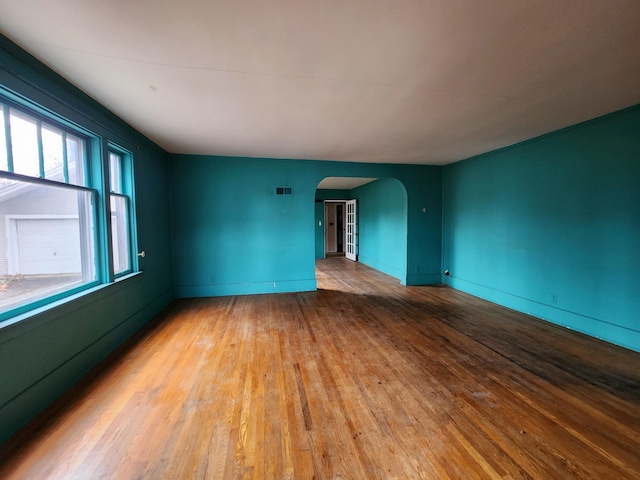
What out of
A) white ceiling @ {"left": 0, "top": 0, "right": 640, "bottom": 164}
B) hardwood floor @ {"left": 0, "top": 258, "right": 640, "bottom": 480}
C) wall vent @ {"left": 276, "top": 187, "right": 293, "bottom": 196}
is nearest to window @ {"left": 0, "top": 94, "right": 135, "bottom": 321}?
white ceiling @ {"left": 0, "top": 0, "right": 640, "bottom": 164}

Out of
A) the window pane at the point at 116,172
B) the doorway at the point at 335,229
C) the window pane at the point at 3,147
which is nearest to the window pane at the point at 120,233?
the window pane at the point at 116,172

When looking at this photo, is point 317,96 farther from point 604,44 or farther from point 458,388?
point 458,388

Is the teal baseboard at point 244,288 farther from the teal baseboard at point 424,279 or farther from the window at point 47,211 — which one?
the teal baseboard at point 424,279

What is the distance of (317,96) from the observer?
248 centimetres

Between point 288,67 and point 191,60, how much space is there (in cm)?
70

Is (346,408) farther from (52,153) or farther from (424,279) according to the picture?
(424,279)

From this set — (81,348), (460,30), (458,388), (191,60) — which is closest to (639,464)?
(458,388)

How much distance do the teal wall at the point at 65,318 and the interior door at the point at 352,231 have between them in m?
6.51

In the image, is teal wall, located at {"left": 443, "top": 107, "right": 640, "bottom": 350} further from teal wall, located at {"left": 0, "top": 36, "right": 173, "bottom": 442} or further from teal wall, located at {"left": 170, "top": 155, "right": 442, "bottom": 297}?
teal wall, located at {"left": 0, "top": 36, "right": 173, "bottom": 442}

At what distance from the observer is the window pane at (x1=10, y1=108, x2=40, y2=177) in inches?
73.0

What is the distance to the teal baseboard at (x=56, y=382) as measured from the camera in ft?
5.61

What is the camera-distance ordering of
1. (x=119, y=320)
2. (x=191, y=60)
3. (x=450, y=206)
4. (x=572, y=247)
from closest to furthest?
(x=191, y=60), (x=119, y=320), (x=572, y=247), (x=450, y=206)

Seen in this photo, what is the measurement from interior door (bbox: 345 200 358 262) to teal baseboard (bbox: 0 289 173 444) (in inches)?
275

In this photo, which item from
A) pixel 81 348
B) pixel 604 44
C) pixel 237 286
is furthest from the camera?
pixel 237 286
